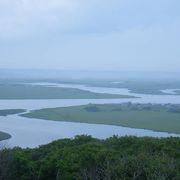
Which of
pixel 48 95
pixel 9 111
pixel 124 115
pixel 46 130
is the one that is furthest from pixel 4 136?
pixel 48 95

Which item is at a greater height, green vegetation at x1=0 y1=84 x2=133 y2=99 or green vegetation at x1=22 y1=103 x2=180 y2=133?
green vegetation at x1=0 y1=84 x2=133 y2=99

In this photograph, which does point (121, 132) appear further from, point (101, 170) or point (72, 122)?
point (101, 170)

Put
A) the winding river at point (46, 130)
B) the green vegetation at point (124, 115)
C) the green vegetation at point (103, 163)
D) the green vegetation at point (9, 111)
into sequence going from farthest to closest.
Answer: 1. the green vegetation at point (9, 111)
2. the green vegetation at point (124, 115)
3. the winding river at point (46, 130)
4. the green vegetation at point (103, 163)

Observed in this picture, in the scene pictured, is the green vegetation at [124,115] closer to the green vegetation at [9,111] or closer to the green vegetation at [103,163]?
the green vegetation at [9,111]

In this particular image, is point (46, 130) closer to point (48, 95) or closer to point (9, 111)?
point (9, 111)

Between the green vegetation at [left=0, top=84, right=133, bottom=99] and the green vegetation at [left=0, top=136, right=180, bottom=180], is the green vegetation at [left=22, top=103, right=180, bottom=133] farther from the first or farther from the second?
the green vegetation at [left=0, top=136, right=180, bottom=180]

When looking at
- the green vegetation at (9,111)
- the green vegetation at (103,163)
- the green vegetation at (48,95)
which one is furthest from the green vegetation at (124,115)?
the green vegetation at (103,163)

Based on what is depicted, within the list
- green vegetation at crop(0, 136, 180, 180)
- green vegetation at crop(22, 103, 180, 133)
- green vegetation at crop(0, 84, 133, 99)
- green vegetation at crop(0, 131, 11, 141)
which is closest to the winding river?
green vegetation at crop(0, 131, 11, 141)
